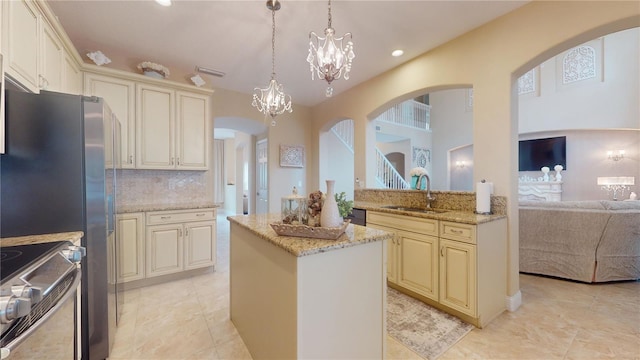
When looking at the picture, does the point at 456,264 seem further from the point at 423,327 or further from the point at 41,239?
the point at 41,239

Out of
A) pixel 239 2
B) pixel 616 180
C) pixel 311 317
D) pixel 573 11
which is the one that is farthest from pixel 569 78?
pixel 311 317

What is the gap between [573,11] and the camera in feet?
6.93

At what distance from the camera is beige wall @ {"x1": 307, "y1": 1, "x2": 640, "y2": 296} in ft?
6.79

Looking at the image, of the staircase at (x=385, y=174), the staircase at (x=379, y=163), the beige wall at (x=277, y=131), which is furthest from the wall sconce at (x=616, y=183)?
the beige wall at (x=277, y=131)

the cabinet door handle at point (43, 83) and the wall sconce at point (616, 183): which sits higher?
the cabinet door handle at point (43, 83)

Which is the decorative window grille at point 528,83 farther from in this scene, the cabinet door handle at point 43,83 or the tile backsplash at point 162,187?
the cabinet door handle at point 43,83

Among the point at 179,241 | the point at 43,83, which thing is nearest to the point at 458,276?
the point at 179,241

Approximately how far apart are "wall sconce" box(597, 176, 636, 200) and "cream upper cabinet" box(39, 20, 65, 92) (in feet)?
32.1

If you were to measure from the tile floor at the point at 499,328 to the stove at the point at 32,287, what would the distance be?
892 millimetres

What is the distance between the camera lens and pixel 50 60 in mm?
2090

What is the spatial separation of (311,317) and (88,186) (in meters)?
1.57

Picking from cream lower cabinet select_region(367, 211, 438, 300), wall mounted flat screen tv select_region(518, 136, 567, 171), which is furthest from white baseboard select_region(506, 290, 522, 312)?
wall mounted flat screen tv select_region(518, 136, 567, 171)

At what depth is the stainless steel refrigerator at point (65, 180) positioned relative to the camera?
148 centimetres

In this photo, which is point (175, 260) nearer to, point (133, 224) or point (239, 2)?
point (133, 224)
